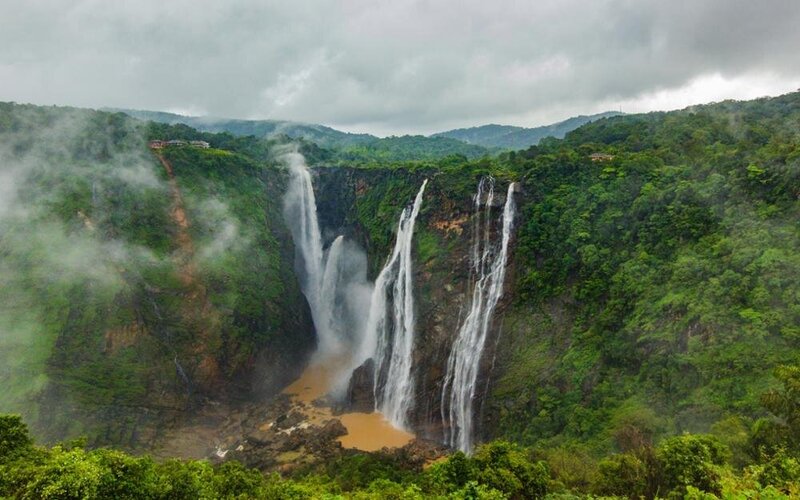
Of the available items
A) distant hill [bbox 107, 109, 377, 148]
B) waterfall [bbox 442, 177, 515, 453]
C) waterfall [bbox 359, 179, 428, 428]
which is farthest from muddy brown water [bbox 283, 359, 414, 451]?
distant hill [bbox 107, 109, 377, 148]

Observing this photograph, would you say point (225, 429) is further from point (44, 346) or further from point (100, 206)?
point (100, 206)

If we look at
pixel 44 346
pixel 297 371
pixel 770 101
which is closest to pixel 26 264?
pixel 44 346

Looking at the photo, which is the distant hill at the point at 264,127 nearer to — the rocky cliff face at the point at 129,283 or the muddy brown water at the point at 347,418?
the rocky cliff face at the point at 129,283

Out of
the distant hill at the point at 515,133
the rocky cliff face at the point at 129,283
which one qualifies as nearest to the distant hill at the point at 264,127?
the distant hill at the point at 515,133

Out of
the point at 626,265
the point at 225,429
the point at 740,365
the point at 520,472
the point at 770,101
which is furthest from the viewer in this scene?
the point at 770,101

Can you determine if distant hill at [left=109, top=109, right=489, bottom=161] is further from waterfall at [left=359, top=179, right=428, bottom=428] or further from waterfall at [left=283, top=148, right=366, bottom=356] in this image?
waterfall at [left=359, top=179, right=428, bottom=428]
